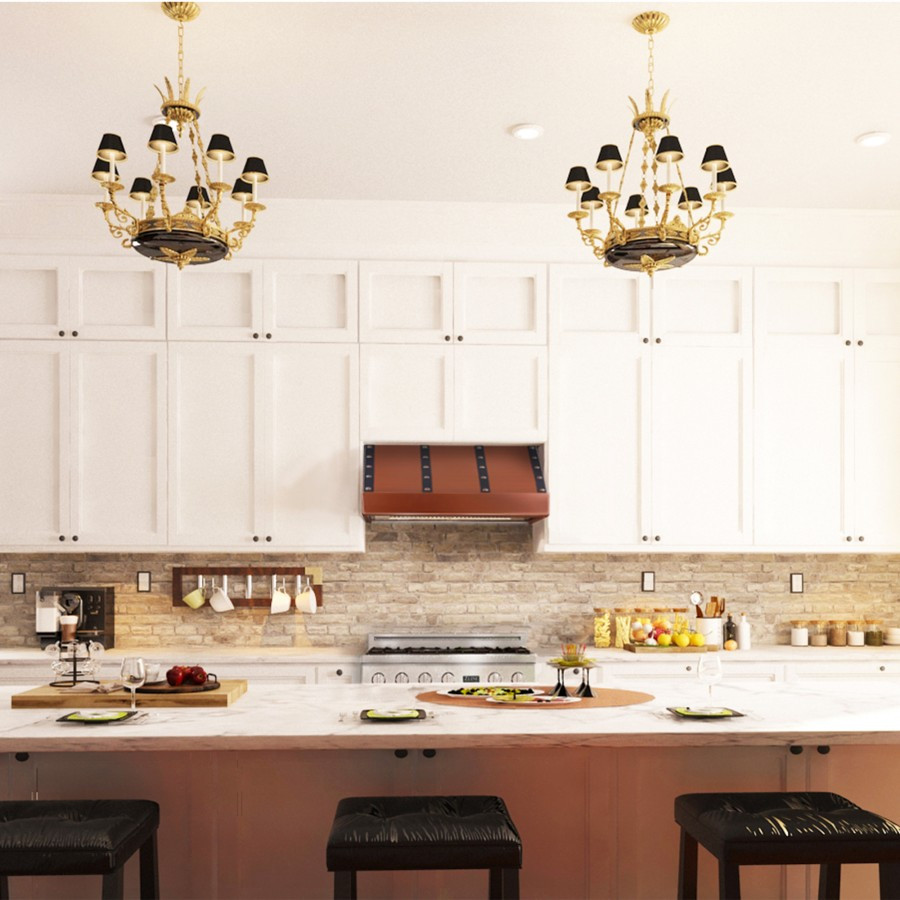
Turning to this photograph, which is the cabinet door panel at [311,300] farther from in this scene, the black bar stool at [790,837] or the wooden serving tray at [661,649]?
the black bar stool at [790,837]

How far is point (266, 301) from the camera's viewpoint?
4898 millimetres

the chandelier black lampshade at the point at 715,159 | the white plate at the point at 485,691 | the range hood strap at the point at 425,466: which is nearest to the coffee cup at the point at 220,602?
the range hood strap at the point at 425,466

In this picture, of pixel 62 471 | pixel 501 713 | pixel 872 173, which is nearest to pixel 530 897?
pixel 501 713

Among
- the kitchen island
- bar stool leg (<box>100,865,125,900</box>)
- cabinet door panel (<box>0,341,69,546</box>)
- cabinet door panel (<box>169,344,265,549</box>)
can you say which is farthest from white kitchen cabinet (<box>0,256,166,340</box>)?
bar stool leg (<box>100,865,125,900</box>)

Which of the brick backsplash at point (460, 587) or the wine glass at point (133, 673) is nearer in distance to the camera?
the wine glass at point (133, 673)

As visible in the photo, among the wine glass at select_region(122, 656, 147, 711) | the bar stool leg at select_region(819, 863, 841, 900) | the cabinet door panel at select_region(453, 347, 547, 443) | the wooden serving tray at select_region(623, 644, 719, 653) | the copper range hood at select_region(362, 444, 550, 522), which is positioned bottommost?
the bar stool leg at select_region(819, 863, 841, 900)

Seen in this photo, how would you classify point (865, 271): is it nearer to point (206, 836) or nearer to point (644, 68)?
point (644, 68)

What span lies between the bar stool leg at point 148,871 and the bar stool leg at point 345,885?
56 centimetres

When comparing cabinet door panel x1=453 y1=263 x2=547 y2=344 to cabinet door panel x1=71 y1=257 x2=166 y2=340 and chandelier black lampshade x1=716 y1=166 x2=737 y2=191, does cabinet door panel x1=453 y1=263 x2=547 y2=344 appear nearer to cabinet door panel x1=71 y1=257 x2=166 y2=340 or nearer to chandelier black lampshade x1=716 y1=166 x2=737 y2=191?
cabinet door panel x1=71 y1=257 x2=166 y2=340

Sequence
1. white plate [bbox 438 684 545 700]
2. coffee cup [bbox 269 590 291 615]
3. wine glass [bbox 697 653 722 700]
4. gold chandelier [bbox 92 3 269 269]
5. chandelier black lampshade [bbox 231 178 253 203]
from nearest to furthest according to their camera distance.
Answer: gold chandelier [bbox 92 3 269 269], wine glass [bbox 697 653 722 700], chandelier black lampshade [bbox 231 178 253 203], white plate [bbox 438 684 545 700], coffee cup [bbox 269 590 291 615]

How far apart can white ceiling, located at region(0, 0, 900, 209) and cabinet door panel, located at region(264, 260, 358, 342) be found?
0.41 metres

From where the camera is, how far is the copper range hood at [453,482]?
4711mm

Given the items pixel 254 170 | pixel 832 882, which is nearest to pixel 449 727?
pixel 832 882

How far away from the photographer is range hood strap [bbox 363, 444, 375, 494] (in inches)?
187
